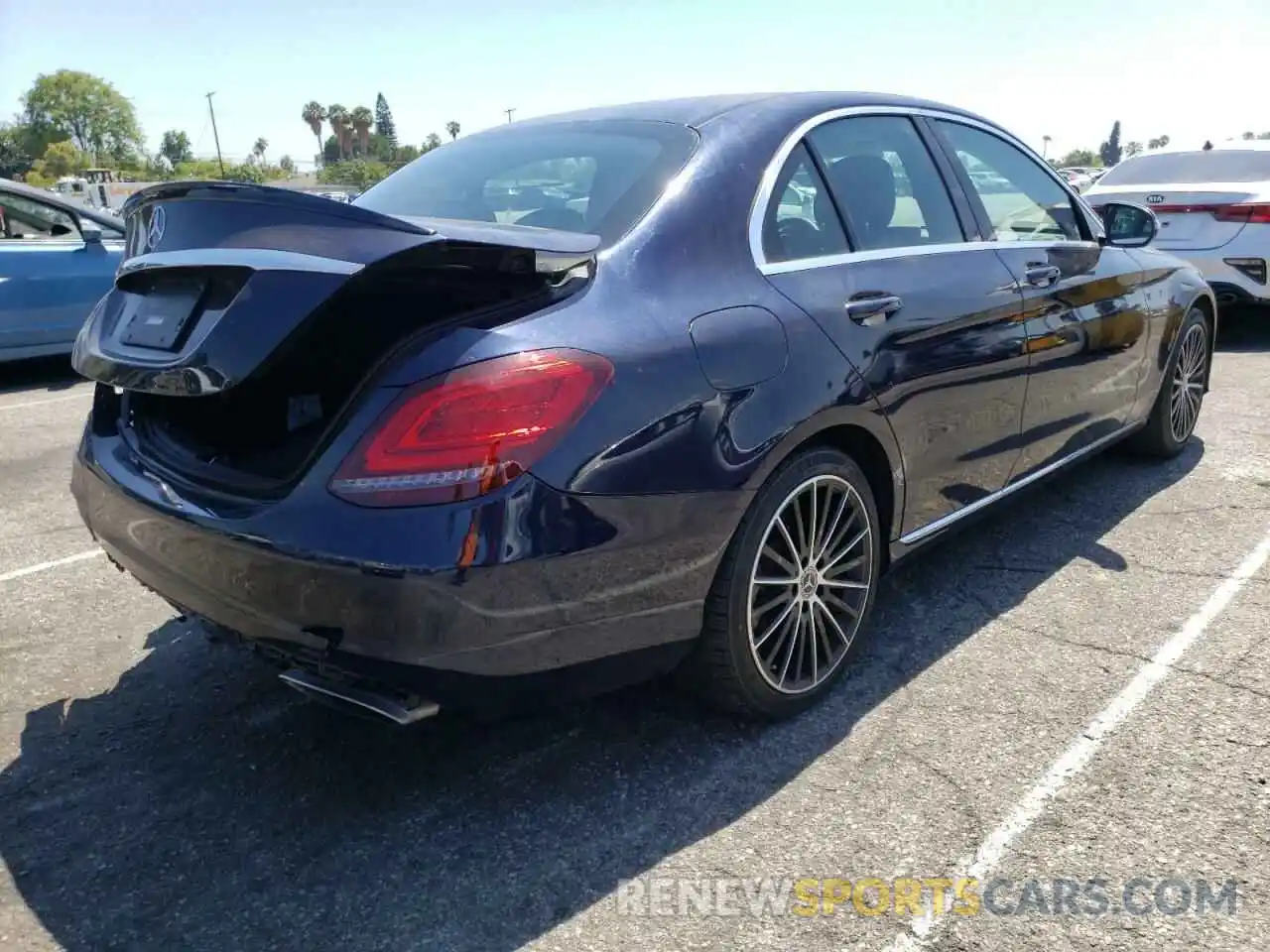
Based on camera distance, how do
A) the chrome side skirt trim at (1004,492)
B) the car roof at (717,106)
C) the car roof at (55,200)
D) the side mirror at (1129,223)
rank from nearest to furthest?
the car roof at (717,106)
the chrome side skirt trim at (1004,492)
the side mirror at (1129,223)
the car roof at (55,200)

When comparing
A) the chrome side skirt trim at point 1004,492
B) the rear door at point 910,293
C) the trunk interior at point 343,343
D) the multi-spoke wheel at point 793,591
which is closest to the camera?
the trunk interior at point 343,343

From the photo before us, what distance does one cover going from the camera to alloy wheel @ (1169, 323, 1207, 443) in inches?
193

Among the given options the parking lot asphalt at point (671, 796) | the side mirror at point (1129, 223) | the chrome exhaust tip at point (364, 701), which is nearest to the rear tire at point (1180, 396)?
the side mirror at point (1129, 223)

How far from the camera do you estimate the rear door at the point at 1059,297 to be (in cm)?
353

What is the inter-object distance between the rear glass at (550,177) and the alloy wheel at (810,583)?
854 millimetres

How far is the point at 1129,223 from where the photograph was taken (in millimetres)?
4465

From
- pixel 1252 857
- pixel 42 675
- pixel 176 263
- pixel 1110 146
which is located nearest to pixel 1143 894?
pixel 1252 857

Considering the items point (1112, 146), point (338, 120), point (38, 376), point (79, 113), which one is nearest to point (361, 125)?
point (338, 120)

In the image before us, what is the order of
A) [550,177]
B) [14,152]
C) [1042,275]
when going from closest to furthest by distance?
[550,177] < [1042,275] < [14,152]

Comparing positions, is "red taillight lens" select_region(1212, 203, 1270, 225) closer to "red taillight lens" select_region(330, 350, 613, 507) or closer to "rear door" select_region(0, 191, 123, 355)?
"red taillight lens" select_region(330, 350, 613, 507)

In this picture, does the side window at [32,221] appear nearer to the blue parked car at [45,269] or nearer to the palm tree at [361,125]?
the blue parked car at [45,269]

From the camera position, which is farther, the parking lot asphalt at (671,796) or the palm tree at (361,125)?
the palm tree at (361,125)

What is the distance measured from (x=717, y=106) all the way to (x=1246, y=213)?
6263 mm

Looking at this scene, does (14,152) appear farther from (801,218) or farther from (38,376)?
(801,218)
